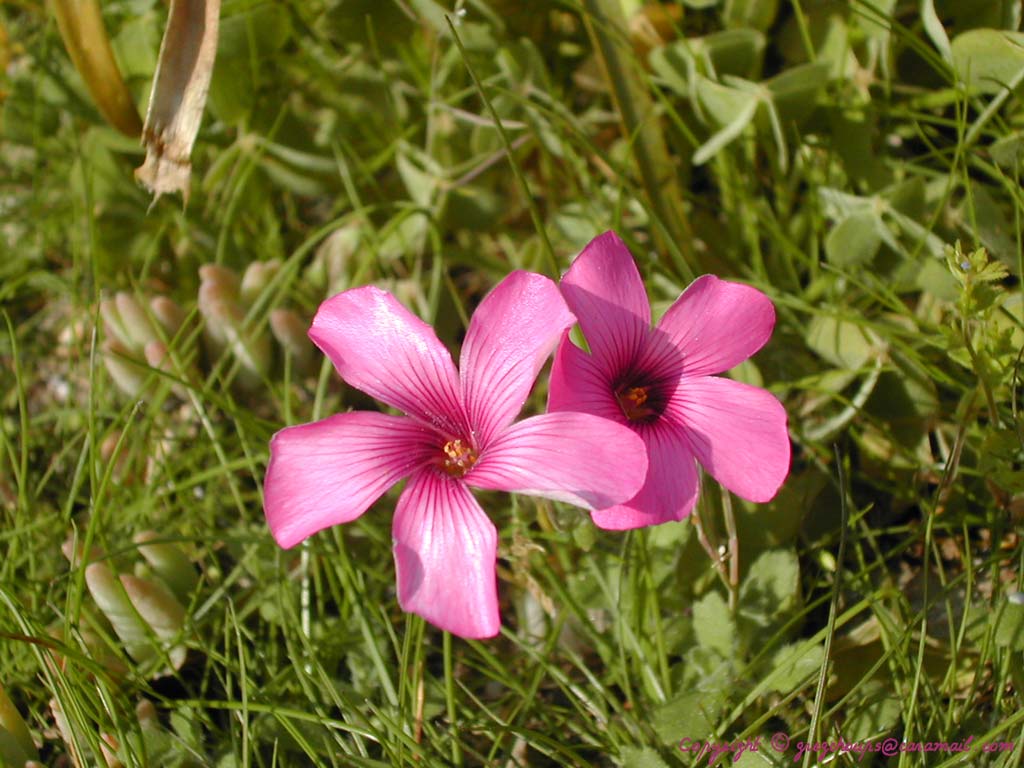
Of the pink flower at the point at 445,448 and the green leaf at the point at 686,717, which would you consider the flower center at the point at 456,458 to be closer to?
the pink flower at the point at 445,448

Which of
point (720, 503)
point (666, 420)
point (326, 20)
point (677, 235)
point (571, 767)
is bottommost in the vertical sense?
point (571, 767)

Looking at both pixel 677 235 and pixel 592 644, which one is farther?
pixel 677 235

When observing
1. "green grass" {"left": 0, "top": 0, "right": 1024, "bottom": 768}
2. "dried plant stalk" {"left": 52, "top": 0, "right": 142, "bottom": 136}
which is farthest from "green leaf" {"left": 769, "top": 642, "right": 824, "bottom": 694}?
"dried plant stalk" {"left": 52, "top": 0, "right": 142, "bottom": 136}

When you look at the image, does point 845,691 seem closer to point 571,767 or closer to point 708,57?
point 571,767

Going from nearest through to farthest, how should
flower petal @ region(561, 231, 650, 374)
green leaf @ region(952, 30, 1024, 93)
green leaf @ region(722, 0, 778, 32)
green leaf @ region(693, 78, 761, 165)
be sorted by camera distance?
1. flower petal @ region(561, 231, 650, 374)
2. green leaf @ region(952, 30, 1024, 93)
3. green leaf @ region(693, 78, 761, 165)
4. green leaf @ region(722, 0, 778, 32)

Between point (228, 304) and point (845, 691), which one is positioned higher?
point (228, 304)

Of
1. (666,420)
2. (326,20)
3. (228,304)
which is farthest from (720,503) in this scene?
(326,20)

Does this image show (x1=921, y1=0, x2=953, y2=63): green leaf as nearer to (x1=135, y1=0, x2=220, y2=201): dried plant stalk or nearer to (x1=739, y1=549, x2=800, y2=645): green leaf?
(x1=739, y1=549, x2=800, y2=645): green leaf
